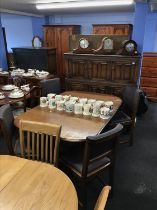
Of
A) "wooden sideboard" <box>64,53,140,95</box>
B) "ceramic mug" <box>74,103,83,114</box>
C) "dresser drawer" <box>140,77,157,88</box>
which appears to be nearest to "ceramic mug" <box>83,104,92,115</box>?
"ceramic mug" <box>74,103,83,114</box>

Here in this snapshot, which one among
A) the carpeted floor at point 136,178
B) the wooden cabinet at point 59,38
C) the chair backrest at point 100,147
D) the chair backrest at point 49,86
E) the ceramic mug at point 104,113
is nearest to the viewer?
the chair backrest at point 100,147

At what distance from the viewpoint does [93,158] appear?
1.75 meters

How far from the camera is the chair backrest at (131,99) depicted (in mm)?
2766

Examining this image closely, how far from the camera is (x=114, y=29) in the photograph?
5305 millimetres

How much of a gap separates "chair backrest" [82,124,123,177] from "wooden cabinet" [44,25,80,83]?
401 cm

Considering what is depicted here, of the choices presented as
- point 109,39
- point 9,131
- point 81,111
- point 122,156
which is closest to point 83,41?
point 109,39

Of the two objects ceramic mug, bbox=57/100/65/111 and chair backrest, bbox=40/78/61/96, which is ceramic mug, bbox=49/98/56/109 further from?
chair backrest, bbox=40/78/61/96

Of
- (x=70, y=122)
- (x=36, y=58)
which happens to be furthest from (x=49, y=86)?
(x=36, y=58)

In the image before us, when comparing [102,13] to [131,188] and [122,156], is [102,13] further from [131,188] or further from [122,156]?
[131,188]

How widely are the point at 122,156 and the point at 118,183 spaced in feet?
1.86

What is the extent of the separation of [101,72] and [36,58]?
6.29ft

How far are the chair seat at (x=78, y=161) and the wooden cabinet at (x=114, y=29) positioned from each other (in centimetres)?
414

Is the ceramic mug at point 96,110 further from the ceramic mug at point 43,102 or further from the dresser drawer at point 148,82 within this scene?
the dresser drawer at point 148,82

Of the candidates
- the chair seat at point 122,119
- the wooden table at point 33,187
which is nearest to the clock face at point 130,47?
the chair seat at point 122,119
